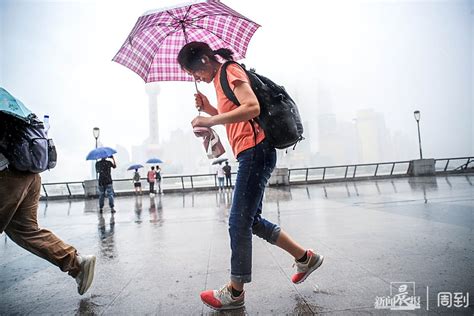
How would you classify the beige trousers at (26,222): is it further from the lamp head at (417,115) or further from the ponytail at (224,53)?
the lamp head at (417,115)

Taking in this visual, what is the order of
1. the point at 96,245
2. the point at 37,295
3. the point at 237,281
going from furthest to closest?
the point at 96,245
the point at 37,295
the point at 237,281

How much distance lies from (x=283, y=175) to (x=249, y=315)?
14517 millimetres

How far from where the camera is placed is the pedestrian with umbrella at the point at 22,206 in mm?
1999

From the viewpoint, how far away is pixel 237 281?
6.07 ft

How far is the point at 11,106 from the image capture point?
2.01 metres

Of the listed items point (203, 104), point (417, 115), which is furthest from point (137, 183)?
point (417, 115)

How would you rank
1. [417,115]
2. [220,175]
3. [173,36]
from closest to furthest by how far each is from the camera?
[173,36] < [220,175] < [417,115]

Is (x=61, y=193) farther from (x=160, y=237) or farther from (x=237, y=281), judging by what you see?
(x=237, y=281)

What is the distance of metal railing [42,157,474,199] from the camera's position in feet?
55.3

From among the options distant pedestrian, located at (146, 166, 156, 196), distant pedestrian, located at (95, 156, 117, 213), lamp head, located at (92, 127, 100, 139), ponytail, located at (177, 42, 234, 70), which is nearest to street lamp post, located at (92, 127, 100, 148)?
lamp head, located at (92, 127, 100, 139)

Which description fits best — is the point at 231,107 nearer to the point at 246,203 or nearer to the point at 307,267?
the point at 246,203

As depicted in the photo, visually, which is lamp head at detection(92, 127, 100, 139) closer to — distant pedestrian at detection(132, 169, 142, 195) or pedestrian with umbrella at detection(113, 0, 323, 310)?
distant pedestrian at detection(132, 169, 142, 195)

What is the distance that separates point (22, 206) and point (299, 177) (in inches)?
693

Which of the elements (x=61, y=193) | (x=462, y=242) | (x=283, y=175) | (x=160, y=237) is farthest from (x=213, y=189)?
(x=462, y=242)
